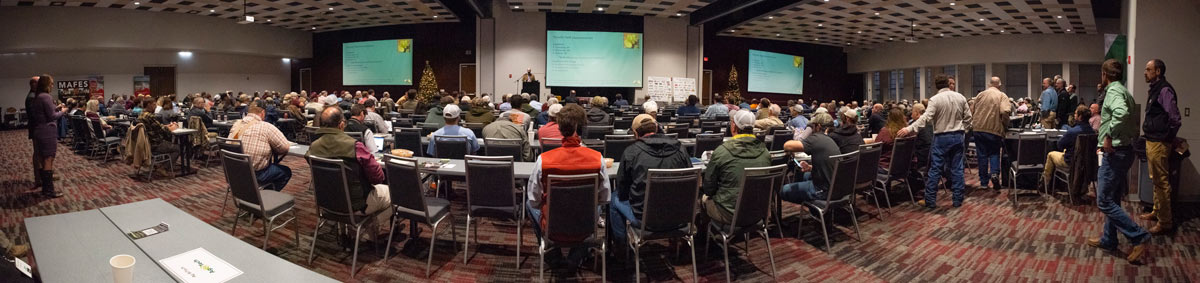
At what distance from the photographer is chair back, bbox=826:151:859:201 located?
3.79m

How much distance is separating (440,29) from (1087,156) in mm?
16877

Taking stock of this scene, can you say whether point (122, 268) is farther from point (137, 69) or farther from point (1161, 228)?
point (137, 69)

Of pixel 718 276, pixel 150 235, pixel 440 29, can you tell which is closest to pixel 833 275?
pixel 718 276

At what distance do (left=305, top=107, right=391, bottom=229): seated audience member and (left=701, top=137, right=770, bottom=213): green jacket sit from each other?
6.70ft

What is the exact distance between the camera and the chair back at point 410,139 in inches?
221

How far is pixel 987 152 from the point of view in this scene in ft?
20.1

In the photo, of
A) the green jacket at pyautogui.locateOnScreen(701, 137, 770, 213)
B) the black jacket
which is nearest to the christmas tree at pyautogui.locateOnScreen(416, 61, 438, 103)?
the black jacket

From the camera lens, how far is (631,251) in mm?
3969

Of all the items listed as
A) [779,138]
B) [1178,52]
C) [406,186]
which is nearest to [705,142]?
[779,138]

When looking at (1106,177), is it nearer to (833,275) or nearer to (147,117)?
(833,275)

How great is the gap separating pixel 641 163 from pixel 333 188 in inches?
71.8

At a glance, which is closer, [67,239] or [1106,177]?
[67,239]

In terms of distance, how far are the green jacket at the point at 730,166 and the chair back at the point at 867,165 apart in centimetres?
129

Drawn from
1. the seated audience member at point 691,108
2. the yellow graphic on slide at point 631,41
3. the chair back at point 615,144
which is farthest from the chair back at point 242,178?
the yellow graphic on slide at point 631,41
